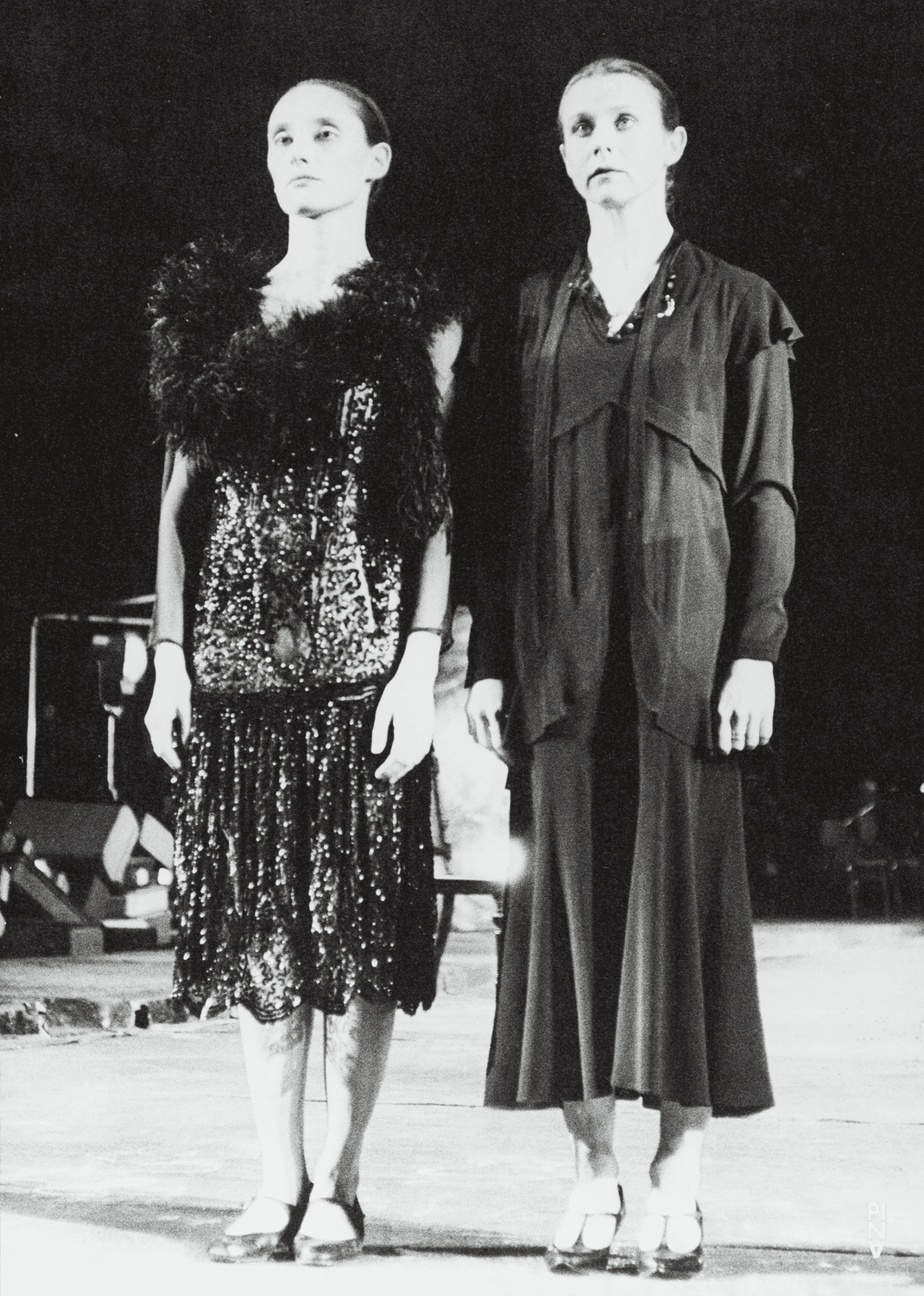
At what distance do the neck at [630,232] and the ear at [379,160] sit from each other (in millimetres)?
379

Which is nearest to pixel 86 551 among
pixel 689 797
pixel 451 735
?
pixel 451 735

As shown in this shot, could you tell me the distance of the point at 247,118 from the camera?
17.6ft

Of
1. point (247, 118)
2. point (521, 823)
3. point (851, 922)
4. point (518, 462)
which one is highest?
point (247, 118)

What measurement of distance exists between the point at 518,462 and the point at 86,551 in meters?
9.11

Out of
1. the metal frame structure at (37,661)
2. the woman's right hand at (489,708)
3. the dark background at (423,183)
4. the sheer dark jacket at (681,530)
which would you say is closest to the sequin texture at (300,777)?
the woman's right hand at (489,708)

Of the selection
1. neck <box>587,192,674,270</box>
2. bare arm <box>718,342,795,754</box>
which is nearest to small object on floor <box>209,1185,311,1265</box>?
bare arm <box>718,342,795,754</box>

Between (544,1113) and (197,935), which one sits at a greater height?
(197,935)

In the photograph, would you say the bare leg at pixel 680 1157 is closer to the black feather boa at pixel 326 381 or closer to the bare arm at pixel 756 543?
the bare arm at pixel 756 543

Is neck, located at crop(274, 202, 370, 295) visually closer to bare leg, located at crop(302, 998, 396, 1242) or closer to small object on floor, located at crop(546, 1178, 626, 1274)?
bare leg, located at crop(302, 998, 396, 1242)

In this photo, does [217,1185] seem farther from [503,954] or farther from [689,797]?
[689,797]

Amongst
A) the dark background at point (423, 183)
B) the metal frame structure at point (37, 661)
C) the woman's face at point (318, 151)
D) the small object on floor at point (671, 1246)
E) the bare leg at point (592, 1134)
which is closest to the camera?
the small object on floor at point (671, 1246)

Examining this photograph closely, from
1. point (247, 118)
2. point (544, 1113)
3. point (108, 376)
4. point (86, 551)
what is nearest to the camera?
point (544, 1113)

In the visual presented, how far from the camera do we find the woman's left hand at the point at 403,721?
280cm

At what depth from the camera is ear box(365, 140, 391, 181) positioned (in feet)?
9.97
